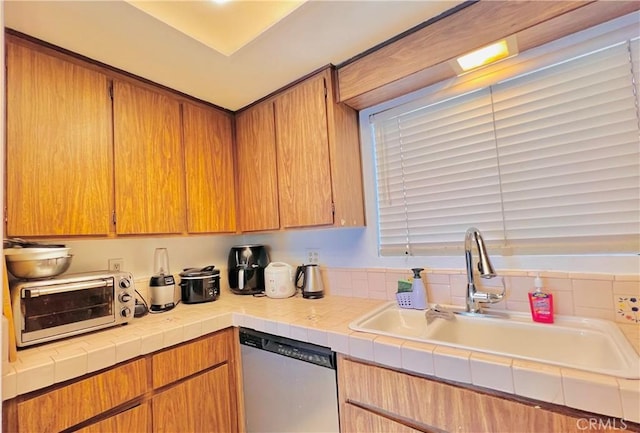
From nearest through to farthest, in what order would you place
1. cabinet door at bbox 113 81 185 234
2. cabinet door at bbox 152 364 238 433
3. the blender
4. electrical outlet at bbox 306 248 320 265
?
cabinet door at bbox 152 364 238 433, cabinet door at bbox 113 81 185 234, the blender, electrical outlet at bbox 306 248 320 265

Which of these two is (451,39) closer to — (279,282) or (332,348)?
(332,348)

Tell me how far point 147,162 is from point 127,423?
1.21m

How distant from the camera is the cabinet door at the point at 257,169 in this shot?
189cm

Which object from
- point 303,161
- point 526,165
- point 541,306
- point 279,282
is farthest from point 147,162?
point 541,306

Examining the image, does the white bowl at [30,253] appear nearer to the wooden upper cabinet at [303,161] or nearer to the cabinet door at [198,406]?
the cabinet door at [198,406]

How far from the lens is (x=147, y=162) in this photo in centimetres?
165

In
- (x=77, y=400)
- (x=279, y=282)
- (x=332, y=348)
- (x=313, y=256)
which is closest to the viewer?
(x=77, y=400)

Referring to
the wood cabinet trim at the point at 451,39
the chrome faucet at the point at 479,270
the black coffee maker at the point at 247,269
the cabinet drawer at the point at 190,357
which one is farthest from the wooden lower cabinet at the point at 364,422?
the wood cabinet trim at the point at 451,39

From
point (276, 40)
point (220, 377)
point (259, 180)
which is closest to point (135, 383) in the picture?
point (220, 377)

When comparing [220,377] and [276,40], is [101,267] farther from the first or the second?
[276,40]

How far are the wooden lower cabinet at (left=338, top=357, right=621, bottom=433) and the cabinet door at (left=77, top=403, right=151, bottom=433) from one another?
31.9 inches

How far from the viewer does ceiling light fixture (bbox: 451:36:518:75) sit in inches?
49.3

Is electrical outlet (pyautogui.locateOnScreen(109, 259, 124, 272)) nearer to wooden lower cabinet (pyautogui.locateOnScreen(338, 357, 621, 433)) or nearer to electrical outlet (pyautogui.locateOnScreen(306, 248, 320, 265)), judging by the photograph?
electrical outlet (pyautogui.locateOnScreen(306, 248, 320, 265))

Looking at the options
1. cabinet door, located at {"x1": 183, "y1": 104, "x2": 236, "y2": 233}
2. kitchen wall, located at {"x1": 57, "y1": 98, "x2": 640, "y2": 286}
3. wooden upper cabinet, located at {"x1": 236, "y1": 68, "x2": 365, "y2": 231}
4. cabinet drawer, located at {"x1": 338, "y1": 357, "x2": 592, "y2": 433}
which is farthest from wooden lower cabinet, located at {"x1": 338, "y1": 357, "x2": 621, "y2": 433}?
cabinet door, located at {"x1": 183, "y1": 104, "x2": 236, "y2": 233}
